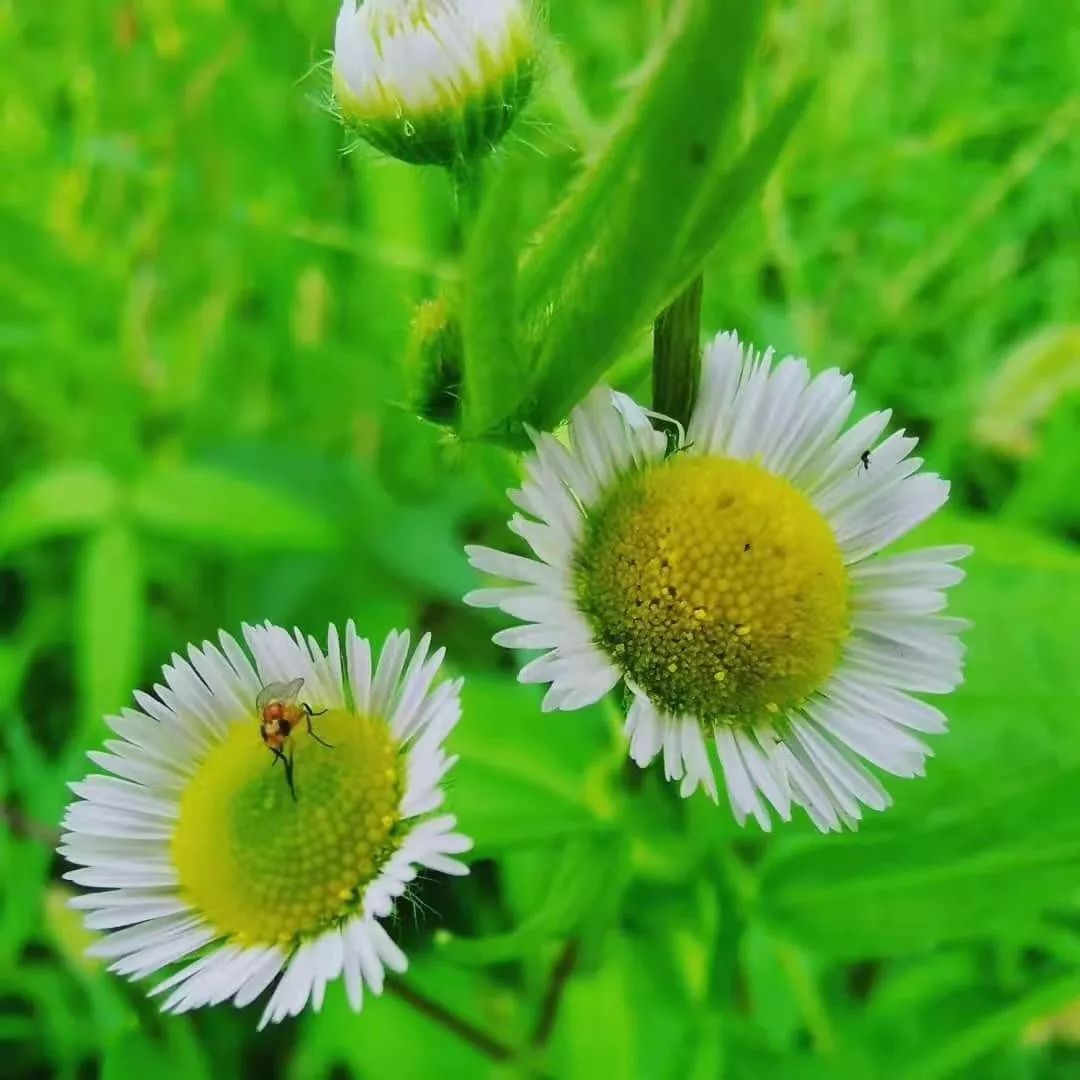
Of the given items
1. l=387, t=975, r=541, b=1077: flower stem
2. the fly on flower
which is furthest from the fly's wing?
l=387, t=975, r=541, b=1077: flower stem

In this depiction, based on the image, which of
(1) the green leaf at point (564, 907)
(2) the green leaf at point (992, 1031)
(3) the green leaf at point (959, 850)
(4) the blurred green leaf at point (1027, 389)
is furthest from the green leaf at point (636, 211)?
(4) the blurred green leaf at point (1027, 389)

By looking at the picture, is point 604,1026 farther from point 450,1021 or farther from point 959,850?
point 959,850

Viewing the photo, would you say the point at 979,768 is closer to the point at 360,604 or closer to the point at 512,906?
the point at 512,906

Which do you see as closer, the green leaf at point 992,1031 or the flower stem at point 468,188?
the flower stem at point 468,188

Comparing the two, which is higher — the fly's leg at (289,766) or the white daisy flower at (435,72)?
the white daisy flower at (435,72)

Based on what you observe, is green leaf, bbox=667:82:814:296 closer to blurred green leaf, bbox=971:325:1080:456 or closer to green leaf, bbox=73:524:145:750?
green leaf, bbox=73:524:145:750

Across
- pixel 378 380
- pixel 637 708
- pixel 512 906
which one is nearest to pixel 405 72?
pixel 637 708

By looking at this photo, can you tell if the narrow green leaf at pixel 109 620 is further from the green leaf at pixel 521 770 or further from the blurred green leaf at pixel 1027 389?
the blurred green leaf at pixel 1027 389
